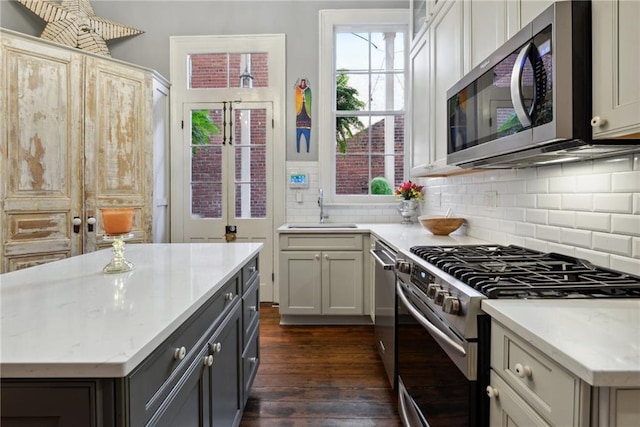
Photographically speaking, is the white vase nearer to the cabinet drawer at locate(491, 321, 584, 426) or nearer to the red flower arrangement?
the red flower arrangement

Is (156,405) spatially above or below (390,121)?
below

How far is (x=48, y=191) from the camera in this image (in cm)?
299

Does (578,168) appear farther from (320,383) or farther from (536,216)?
(320,383)

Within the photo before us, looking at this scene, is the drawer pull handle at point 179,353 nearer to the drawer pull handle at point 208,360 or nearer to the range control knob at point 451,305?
the drawer pull handle at point 208,360

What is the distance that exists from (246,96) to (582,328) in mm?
3783

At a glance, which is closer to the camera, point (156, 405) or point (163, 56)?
point (156, 405)

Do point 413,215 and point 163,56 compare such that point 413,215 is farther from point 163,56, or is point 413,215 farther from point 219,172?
point 163,56

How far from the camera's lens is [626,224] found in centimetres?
125

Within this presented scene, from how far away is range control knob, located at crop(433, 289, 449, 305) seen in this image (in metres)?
1.16

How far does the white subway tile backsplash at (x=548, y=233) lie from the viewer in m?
1.61

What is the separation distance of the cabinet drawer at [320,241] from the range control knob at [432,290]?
6.54 feet

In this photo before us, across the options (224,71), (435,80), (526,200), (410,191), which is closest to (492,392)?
(526,200)

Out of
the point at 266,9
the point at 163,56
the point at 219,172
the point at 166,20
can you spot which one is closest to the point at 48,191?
the point at 219,172

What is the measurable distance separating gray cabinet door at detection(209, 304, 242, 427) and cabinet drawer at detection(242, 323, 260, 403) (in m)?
0.11
